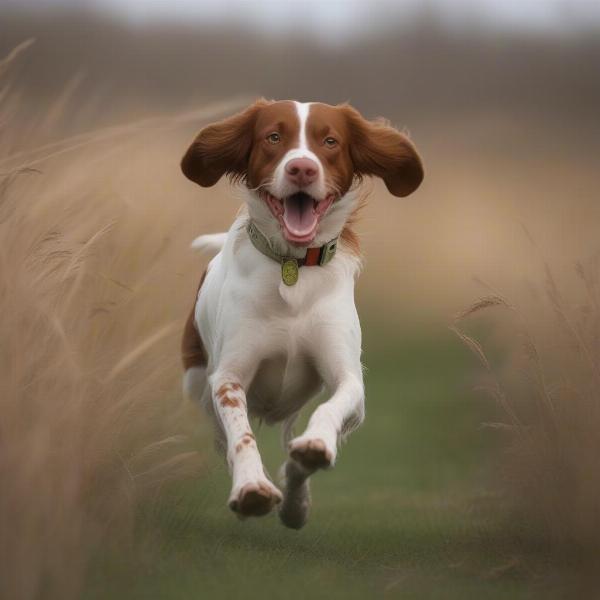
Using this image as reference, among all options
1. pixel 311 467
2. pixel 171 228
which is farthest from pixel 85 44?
pixel 311 467

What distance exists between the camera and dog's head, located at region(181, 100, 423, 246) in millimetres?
4918

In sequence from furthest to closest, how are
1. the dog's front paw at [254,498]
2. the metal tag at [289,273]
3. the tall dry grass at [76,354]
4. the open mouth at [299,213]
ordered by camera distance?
the metal tag at [289,273]
the open mouth at [299,213]
the tall dry grass at [76,354]
the dog's front paw at [254,498]

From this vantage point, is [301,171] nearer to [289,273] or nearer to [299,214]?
[299,214]

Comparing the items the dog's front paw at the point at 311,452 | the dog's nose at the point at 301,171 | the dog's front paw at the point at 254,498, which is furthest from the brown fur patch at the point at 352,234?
the dog's front paw at the point at 254,498

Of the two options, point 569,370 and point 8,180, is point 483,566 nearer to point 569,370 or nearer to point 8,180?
point 569,370

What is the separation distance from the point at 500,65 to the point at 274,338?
5.46m

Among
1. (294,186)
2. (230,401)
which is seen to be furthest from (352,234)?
(230,401)

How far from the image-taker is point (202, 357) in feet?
19.4

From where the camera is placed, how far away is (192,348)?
234 inches

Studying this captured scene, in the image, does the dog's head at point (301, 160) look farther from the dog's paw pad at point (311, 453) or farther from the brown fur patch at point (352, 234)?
the dog's paw pad at point (311, 453)

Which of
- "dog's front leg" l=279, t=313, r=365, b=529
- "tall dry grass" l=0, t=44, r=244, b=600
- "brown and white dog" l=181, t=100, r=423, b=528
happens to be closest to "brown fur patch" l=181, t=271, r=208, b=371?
"tall dry grass" l=0, t=44, r=244, b=600

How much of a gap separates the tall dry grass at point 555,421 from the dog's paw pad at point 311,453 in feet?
3.36

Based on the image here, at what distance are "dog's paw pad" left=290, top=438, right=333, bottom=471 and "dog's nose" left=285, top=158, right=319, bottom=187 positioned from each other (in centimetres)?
93

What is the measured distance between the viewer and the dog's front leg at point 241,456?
14.1 feet
